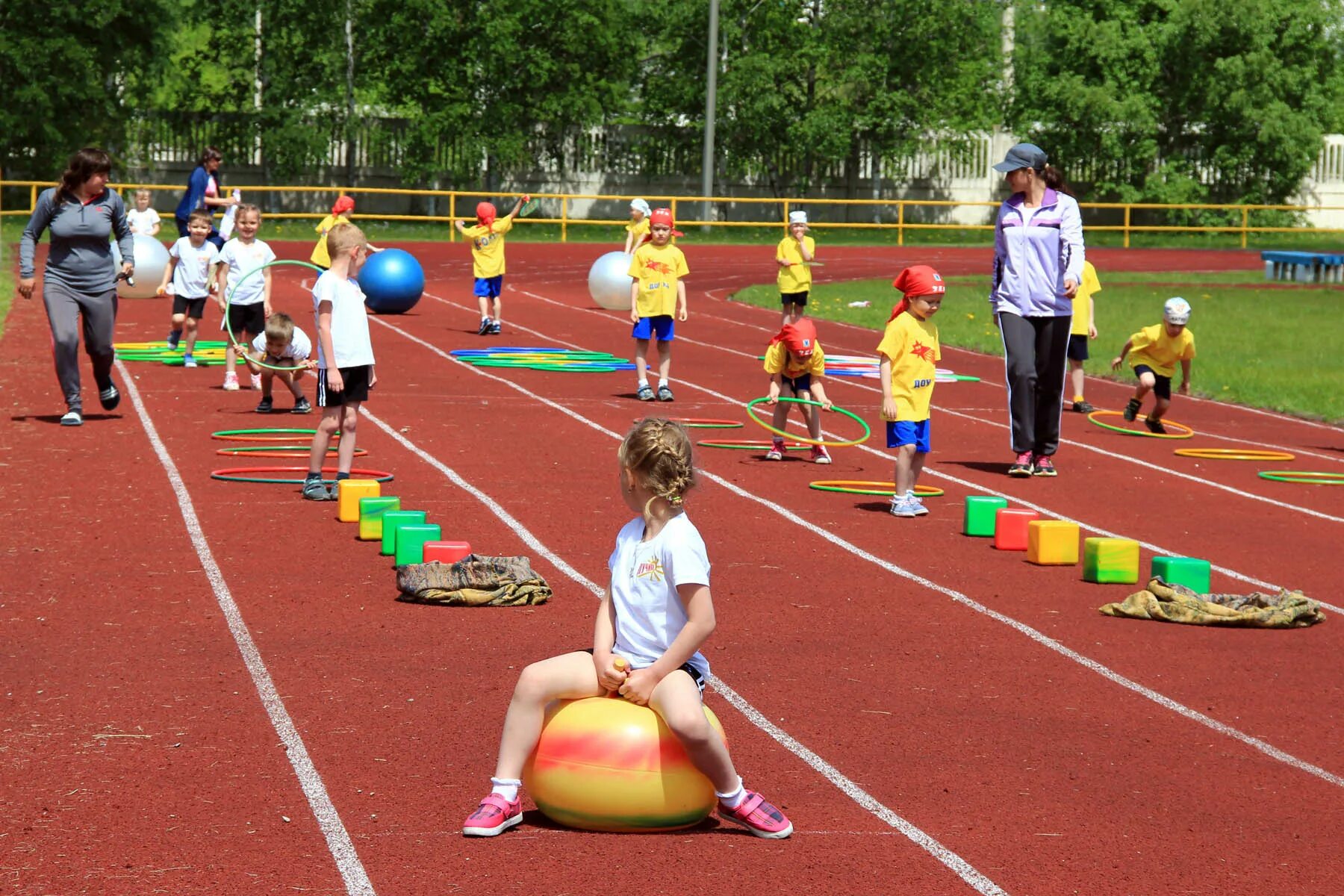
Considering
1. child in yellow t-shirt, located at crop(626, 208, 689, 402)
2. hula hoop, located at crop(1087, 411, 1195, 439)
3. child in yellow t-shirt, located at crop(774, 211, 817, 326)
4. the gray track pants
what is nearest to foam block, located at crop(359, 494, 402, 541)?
the gray track pants

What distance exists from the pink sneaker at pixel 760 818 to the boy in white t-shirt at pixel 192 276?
13.6 metres

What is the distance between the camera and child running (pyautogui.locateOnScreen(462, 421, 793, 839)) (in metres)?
5.67

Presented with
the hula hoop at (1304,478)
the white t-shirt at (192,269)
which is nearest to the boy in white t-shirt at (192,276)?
the white t-shirt at (192,269)

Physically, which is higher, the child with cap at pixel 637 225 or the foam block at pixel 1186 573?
the child with cap at pixel 637 225

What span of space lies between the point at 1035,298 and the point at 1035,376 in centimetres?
61

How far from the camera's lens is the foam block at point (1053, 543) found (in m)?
10.7

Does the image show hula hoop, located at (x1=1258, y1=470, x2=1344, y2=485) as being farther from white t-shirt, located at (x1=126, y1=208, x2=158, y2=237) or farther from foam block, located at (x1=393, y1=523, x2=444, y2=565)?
white t-shirt, located at (x1=126, y1=208, x2=158, y2=237)

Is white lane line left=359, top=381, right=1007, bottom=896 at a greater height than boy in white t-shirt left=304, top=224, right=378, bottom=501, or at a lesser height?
lesser

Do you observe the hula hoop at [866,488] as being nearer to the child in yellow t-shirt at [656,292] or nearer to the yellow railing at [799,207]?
the child in yellow t-shirt at [656,292]

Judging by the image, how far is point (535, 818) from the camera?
602cm

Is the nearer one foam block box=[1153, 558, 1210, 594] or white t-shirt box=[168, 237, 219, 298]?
foam block box=[1153, 558, 1210, 594]

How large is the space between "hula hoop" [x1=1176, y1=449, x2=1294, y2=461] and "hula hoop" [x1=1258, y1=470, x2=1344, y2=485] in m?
0.82

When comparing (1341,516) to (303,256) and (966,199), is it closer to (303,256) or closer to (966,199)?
(303,256)

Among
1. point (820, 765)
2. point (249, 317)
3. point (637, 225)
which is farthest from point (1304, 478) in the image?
point (637, 225)
